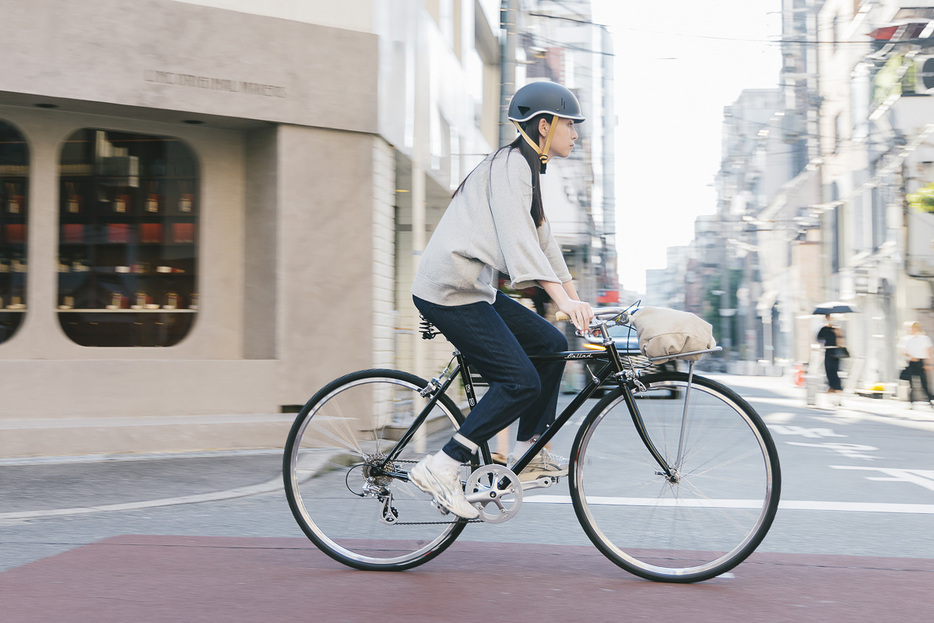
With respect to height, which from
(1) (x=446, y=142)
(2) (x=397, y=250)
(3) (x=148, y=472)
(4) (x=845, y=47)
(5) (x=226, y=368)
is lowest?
(3) (x=148, y=472)

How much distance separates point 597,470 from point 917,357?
699 inches

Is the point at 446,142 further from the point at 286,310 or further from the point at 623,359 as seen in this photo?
the point at 623,359

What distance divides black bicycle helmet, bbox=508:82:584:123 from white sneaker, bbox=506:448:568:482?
4.50 feet

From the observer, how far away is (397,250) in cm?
1516

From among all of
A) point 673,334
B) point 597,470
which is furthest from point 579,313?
point 597,470

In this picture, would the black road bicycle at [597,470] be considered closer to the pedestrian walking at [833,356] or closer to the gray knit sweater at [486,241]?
the gray knit sweater at [486,241]

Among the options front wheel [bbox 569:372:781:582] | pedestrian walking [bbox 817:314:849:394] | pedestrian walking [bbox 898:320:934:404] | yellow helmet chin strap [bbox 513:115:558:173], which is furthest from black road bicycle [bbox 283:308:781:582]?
pedestrian walking [bbox 817:314:849:394]

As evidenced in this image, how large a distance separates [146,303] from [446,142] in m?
6.47

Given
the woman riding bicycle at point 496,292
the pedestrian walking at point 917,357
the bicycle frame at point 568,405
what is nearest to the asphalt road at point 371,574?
the bicycle frame at point 568,405

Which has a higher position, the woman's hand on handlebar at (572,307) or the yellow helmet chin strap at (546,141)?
the yellow helmet chin strap at (546,141)

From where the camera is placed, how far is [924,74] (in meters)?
25.6

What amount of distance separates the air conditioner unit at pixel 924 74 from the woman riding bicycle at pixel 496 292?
25202mm

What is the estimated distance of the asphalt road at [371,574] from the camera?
3492 mm

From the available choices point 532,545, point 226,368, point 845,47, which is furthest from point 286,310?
point 845,47
